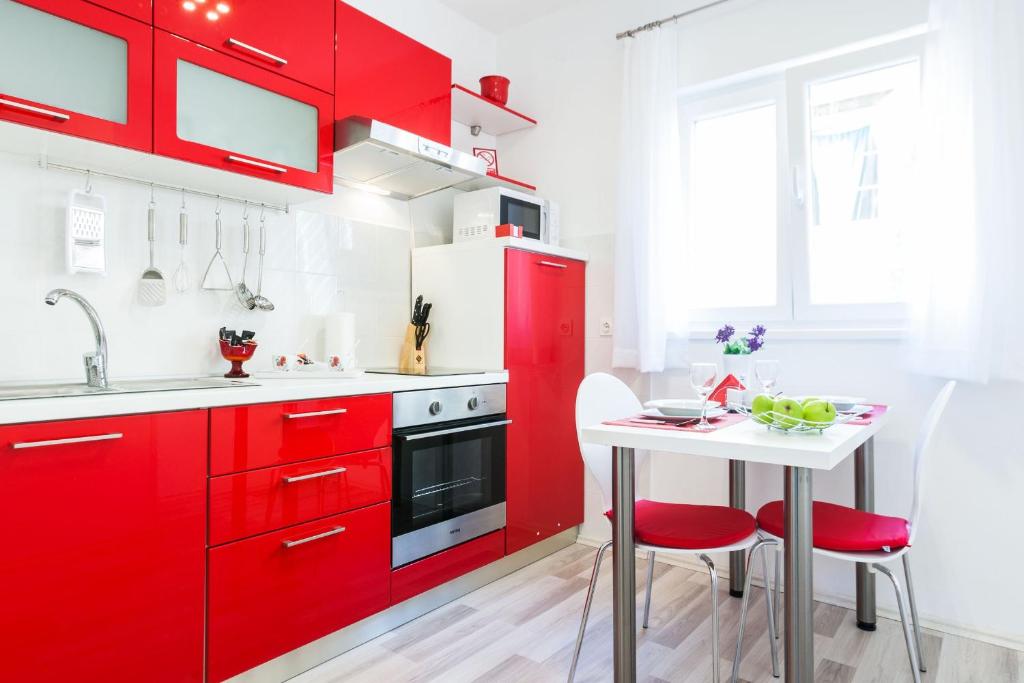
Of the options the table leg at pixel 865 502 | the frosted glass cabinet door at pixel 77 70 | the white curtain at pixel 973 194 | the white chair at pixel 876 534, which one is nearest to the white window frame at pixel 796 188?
the white curtain at pixel 973 194

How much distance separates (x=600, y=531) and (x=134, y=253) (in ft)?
7.68

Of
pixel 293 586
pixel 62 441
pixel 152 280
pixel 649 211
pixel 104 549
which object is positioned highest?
pixel 649 211

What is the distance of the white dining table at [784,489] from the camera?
1.28 meters

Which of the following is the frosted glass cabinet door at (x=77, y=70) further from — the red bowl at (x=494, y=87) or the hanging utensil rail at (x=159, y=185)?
the red bowl at (x=494, y=87)

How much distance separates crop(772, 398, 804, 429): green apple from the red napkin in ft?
1.75

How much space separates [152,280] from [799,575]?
2.10 meters

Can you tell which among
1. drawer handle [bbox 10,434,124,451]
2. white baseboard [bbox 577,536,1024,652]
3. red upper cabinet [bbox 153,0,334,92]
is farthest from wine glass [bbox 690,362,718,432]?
red upper cabinet [bbox 153,0,334,92]

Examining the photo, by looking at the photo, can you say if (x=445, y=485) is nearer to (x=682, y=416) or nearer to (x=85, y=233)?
(x=682, y=416)

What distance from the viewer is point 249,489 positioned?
170 centimetres

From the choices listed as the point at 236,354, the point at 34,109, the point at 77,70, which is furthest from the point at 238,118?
the point at 236,354

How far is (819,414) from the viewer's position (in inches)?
54.9

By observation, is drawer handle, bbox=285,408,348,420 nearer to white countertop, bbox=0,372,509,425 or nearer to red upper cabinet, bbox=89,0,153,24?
white countertop, bbox=0,372,509,425

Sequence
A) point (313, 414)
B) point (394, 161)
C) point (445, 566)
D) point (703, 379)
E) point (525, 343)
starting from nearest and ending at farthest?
1. point (703, 379)
2. point (313, 414)
3. point (445, 566)
4. point (394, 161)
5. point (525, 343)

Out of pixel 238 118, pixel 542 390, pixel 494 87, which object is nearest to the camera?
pixel 238 118
